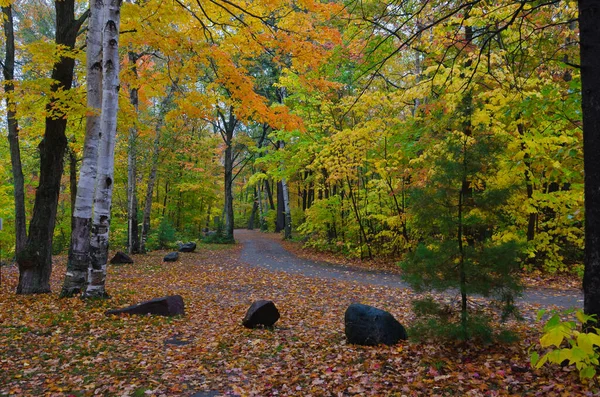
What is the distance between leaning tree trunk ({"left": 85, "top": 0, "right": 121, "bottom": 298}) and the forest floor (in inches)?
39.0

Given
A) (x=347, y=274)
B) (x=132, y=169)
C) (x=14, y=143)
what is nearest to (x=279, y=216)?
(x=132, y=169)

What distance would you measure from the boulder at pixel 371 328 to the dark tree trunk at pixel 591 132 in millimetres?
2571

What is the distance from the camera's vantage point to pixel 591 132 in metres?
3.21

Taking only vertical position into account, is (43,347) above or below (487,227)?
below

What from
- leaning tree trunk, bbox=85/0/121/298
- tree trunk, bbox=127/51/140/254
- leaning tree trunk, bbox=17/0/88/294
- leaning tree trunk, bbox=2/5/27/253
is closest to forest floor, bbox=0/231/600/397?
leaning tree trunk, bbox=17/0/88/294

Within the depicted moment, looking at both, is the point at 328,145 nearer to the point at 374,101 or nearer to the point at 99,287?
the point at 374,101

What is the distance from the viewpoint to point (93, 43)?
7684 mm

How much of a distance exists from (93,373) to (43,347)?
1.32 meters

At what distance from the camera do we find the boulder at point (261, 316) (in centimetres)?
653

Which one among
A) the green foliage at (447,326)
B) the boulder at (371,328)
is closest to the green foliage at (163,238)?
the boulder at (371,328)

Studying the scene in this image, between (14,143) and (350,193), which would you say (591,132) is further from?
(14,143)

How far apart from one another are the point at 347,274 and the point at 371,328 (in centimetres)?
685

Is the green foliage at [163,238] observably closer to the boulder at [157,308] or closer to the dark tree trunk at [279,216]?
the dark tree trunk at [279,216]

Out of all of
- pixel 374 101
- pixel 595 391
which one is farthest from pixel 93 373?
pixel 374 101
